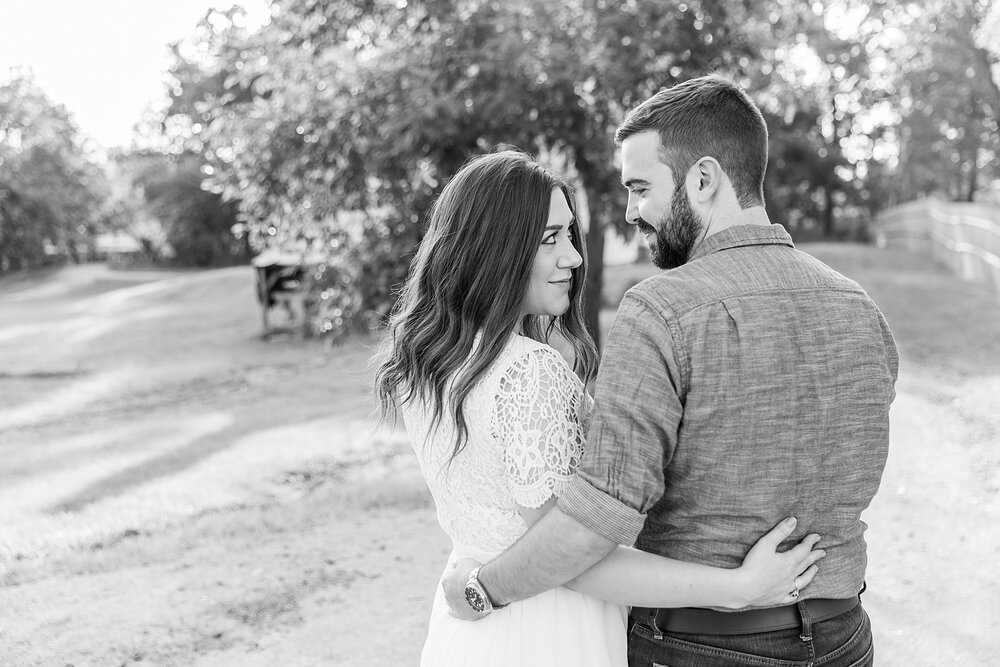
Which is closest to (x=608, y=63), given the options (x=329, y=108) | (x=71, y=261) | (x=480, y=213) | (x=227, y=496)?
(x=329, y=108)

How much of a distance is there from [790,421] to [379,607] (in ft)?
11.7

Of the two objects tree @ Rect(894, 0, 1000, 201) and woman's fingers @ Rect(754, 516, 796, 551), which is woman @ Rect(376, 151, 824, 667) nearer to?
woman's fingers @ Rect(754, 516, 796, 551)

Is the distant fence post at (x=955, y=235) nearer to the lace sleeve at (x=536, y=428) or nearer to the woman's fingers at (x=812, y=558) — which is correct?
the woman's fingers at (x=812, y=558)

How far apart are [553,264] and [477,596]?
73 centimetres

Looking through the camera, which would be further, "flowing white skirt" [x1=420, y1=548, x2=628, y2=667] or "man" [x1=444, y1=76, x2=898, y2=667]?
"flowing white skirt" [x1=420, y1=548, x2=628, y2=667]

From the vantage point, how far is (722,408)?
5.53 ft

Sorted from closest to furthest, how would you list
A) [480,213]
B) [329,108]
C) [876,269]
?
[480,213]
[329,108]
[876,269]

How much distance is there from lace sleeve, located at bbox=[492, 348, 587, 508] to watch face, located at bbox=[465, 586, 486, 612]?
0.79ft

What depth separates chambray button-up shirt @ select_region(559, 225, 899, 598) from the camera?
167cm

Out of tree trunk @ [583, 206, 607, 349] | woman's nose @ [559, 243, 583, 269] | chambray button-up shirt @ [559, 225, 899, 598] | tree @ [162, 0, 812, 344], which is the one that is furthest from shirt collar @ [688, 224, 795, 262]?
tree trunk @ [583, 206, 607, 349]

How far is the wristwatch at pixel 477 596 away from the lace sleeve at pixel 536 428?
0.21 metres

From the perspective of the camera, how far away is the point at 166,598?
5.01 meters

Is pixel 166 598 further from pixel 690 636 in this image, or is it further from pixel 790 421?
pixel 790 421

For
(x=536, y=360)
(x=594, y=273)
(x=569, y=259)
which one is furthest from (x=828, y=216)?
(x=536, y=360)
